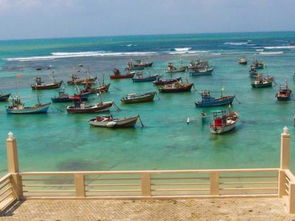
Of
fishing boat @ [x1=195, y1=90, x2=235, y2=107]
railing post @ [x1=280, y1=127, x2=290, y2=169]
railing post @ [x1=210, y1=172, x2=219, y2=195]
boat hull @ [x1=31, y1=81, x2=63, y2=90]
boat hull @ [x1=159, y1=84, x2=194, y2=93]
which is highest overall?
railing post @ [x1=280, y1=127, x2=290, y2=169]

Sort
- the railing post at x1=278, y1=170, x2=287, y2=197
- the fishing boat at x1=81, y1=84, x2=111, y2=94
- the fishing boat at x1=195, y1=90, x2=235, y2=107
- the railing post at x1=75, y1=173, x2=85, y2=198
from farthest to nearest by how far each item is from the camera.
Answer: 1. the fishing boat at x1=81, y1=84, x2=111, y2=94
2. the fishing boat at x1=195, y1=90, x2=235, y2=107
3. the railing post at x1=75, y1=173, x2=85, y2=198
4. the railing post at x1=278, y1=170, x2=287, y2=197

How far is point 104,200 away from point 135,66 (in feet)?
241

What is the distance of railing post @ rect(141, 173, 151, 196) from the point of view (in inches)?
508

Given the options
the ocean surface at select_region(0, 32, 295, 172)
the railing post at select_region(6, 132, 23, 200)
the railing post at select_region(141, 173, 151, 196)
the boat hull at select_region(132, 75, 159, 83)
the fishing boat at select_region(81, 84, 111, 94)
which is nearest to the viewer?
the railing post at select_region(6, 132, 23, 200)

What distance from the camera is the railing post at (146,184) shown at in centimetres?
1290

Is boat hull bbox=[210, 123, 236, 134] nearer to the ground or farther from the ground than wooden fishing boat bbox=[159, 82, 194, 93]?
farther from the ground

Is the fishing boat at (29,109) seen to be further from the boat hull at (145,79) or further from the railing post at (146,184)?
the railing post at (146,184)

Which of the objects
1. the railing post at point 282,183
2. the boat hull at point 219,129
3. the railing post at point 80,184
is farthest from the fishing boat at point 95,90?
the railing post at point 282,183

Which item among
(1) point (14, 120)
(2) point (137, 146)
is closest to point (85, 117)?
(1) point (14, 120)

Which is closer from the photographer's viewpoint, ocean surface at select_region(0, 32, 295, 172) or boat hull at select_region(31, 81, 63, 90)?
ocean surface at select_region(0, 32, 295, 172)

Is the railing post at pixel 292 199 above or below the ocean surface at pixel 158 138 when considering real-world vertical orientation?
above

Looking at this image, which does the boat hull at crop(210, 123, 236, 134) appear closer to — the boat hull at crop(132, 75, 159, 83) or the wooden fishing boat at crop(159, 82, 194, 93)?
the wooden fishing boat at crop(159, 82, 194, 93)

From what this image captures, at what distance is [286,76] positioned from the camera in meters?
65.4

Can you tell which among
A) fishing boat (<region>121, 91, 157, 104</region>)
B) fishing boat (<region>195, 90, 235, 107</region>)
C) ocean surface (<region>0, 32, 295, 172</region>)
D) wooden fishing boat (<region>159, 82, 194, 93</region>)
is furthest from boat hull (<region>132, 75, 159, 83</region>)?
fishing boat (<region>195, 90, 235, 107</region>)
